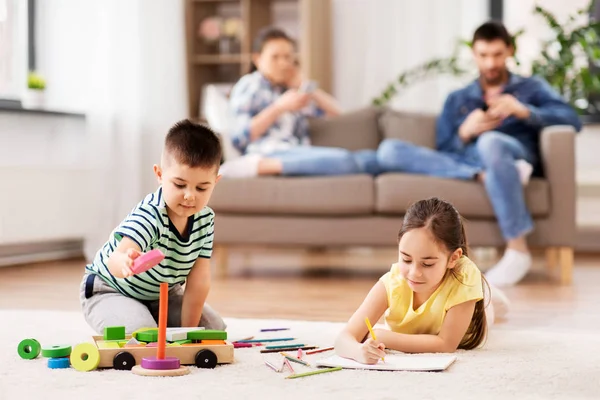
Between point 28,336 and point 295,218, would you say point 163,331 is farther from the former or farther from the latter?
point 295,218

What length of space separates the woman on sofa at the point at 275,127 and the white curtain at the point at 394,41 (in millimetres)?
1223

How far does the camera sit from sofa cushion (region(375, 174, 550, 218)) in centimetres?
335

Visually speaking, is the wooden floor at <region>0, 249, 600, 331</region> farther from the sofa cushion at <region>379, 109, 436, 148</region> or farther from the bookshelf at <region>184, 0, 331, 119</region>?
the bookshelf at <region>184, 0, 331, 119</region>

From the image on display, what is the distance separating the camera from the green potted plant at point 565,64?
422cm

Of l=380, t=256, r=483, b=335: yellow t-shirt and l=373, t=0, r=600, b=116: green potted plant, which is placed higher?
l=373, t=0, r=600, b=116: green potted plant

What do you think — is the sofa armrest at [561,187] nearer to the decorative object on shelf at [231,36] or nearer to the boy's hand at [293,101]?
the boy's hand at [293,101]

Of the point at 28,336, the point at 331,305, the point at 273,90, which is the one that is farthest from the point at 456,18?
the point at 28,336

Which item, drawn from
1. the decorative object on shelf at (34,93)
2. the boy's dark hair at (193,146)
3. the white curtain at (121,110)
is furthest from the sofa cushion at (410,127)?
the boy's dark hair at (193,146)

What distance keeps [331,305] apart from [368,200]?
754 mm

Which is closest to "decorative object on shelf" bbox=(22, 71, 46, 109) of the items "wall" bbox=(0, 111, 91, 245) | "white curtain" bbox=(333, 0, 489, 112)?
"wall" bbox=(0, 111, 91, 245)

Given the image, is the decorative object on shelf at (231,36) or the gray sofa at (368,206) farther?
the decorative object on shelf at (231,36)

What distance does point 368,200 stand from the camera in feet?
11.2

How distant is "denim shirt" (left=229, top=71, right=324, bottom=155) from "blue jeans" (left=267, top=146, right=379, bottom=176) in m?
0.07

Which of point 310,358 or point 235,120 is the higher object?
point 235,120
